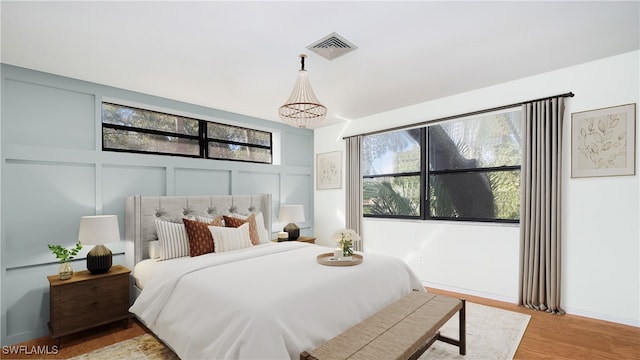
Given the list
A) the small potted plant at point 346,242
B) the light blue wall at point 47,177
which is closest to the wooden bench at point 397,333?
the small potted plant at point 346,242

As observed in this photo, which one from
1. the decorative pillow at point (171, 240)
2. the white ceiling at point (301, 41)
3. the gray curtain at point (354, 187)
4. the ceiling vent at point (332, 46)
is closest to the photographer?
the white ceiling at point (301, 41)

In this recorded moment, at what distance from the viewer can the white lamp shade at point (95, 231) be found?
2629mm

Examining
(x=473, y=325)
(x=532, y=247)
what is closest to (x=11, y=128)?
(x=473, y=325)

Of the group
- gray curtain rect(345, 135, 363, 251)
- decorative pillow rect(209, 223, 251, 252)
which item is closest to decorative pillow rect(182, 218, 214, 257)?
decorative pillow rect(209, 223, 251, 252)

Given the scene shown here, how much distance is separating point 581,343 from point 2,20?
4945 millimetres

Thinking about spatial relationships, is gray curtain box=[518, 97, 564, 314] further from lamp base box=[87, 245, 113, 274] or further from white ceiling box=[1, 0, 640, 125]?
lamp base box=[87, 245, 113, 274]

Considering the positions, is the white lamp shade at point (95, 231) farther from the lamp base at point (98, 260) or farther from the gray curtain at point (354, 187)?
the gray curtain at point (354, 187)

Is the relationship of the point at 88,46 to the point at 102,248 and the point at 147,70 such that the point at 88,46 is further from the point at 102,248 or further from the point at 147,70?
the point at 102,248

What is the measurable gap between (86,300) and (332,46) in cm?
302

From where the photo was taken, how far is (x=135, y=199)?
311 centimetres

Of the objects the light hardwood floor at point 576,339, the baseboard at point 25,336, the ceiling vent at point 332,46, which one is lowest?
the baseboard at point 25,336

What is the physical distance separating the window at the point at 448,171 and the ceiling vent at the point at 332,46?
208 centimetres

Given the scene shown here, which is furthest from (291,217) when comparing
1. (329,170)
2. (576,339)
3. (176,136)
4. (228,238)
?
(576,339)

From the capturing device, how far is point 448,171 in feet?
13.1
